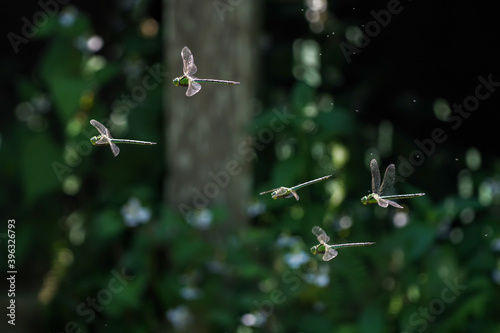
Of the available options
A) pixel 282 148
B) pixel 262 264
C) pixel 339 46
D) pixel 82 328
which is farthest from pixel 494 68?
pixel 82 328

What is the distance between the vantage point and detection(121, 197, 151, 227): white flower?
7.73 ft

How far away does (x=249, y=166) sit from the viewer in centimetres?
249

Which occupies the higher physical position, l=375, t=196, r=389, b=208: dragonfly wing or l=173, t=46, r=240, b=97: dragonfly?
l=173, t=46, r=240, b=97: dragonfly

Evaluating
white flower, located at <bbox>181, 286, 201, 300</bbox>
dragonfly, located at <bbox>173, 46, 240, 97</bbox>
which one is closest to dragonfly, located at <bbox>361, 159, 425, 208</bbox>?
dragonfly, located at <bbox>173, 46, 240, 97</bbox>

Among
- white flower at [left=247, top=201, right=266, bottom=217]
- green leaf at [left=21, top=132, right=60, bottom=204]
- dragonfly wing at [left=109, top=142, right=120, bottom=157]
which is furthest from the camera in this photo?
green leaf at [left=21, top=132, right=60, bottom=204]

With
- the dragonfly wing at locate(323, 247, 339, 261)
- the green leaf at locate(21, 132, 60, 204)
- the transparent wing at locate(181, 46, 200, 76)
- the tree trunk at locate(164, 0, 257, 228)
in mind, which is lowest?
the green leaf at locate(21, 132, 60, 204)

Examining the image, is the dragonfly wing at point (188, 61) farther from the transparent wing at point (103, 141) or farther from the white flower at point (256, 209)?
the white flower at point (256, 209)

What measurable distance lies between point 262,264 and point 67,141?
30.8 inches

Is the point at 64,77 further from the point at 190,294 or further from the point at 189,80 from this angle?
the point at 189,80

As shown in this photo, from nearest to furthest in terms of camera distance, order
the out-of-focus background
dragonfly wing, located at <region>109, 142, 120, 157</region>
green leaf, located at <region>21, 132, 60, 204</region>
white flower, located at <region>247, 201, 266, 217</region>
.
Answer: dragonfly wing, located at <region>109, 142, 120, 157</region> < the out-of-focus background < white flower, located at <region>247, 201, 266, 217</region> < green leaf, located at <region>21, 132, 60, 204</region>

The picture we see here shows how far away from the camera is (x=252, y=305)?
2180mm

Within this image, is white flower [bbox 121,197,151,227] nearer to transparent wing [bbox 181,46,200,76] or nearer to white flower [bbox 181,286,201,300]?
white flower [bbox 181,286,201,300]

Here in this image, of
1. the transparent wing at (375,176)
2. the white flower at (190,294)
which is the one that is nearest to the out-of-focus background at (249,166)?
the white flower at (190,294)

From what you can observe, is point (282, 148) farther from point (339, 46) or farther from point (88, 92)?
point (88, 92)
